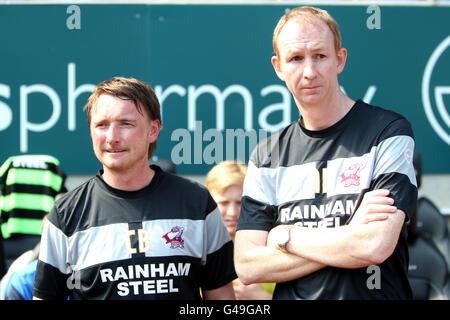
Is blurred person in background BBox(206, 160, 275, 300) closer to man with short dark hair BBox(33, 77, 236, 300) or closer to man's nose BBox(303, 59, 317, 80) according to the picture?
man with short dark hair BBox(33, 77, 236, 300)

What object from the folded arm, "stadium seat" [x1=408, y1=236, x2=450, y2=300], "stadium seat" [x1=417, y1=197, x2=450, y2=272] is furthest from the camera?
"stadium seat" [x1=417, y1=197, x2=450, y2=272]

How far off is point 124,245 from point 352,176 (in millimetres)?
782

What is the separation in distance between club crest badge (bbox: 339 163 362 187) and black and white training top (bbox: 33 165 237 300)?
50cm

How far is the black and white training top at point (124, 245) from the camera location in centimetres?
190

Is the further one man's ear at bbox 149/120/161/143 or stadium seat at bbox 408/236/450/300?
stadium seat at bbox 408/236/450/300

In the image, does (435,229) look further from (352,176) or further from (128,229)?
(128,229)

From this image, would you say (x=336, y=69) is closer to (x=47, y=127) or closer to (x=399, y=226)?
(x=399, y=226)

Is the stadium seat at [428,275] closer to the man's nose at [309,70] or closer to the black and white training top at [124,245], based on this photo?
the black and white training top at [124,245]

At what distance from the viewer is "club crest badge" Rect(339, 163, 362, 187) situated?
6.05ft

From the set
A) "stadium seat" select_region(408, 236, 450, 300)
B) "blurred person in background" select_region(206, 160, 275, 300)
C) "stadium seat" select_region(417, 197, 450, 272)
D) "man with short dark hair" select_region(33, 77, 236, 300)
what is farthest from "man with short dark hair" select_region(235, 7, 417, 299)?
"stadium seat" select_region(417, 197, 450, 272)

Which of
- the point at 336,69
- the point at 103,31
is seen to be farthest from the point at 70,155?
the point at 336,69

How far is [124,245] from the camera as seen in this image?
192 centimetres

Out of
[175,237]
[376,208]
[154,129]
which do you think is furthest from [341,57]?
[175,237]

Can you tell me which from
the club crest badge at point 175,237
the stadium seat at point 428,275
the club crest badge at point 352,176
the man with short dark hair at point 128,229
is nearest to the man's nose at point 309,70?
the club crest badge at point 352,176
